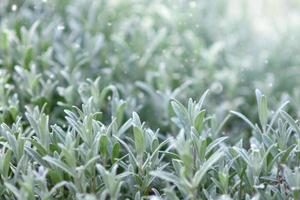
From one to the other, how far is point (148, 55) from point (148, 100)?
28 cm

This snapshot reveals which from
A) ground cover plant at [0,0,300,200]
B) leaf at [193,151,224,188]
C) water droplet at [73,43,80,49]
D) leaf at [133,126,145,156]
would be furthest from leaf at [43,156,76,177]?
water droplet at [73,43,80,49]

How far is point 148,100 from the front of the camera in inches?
99.6

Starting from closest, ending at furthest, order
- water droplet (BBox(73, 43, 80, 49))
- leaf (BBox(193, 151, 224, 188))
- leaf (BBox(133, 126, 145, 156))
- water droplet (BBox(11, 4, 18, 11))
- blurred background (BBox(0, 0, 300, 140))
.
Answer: leaf (BBox(193, 151, 224, 188)) → leaf (BBox(133, 126, 145, 156)) → blurred background (BBox(0, 0, 300, 140)) → water droplet (BBox(73, 43, 80, 49)) → water droplet (BBox(11, 4, 18, 11))

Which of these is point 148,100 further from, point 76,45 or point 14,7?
point 14,7

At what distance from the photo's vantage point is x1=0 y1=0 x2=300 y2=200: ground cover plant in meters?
1.65

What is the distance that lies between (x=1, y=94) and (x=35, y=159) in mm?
441

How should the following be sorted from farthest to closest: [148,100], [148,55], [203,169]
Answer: [148,55] < [148,100] < [203,169]

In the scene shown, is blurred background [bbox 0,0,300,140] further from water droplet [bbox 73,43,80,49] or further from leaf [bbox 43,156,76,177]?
leaf [bbox 43,156,76,177]

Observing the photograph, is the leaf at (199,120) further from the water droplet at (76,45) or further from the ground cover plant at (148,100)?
the water droplet at (76,45)

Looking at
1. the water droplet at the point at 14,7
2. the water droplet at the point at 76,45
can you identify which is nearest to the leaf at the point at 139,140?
the water droplet at the point at 76,45

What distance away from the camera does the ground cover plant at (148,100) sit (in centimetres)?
165

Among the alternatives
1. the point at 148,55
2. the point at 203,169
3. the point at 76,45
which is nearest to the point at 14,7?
the point at 76,45

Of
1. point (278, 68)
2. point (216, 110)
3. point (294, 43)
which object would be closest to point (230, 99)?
point (216, 110)

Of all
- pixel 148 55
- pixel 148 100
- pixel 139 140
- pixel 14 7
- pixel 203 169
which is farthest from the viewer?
pixel 14 7
